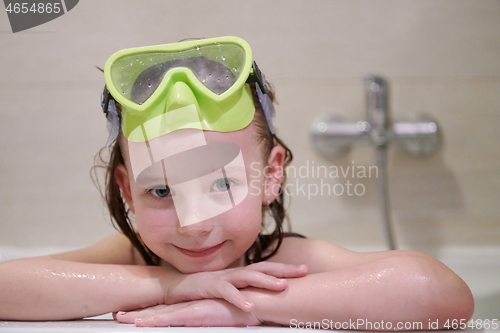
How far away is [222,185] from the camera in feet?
2.16

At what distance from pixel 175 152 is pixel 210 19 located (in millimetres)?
316

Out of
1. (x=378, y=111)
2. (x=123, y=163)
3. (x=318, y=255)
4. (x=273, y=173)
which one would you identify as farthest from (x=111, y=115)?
(x=378, y=111)

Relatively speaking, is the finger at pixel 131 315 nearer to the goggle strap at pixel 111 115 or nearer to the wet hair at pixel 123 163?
the wet hair at pixel 123 163

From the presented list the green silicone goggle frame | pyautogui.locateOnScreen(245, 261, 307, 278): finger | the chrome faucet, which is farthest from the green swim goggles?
the chrome faucet

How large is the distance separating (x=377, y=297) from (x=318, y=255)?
212mm

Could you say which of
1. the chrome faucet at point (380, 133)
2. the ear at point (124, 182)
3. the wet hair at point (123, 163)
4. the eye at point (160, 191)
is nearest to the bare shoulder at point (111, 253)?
the wet hair at point (123, 163)

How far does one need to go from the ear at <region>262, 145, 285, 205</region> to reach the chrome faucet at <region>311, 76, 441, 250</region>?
265 mm

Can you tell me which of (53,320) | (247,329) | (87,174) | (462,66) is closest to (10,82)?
(87,174)

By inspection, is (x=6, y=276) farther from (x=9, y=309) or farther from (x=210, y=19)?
(x=210, y=19)

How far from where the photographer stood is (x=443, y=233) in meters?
1.03

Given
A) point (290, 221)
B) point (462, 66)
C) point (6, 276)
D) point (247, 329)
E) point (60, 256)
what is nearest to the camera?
point (247, 329)

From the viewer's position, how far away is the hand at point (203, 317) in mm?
616

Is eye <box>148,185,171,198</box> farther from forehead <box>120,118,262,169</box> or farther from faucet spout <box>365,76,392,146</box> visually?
faucet spout <box>365,76,392,146</box>

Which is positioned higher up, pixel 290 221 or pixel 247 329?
pixel 247 329
